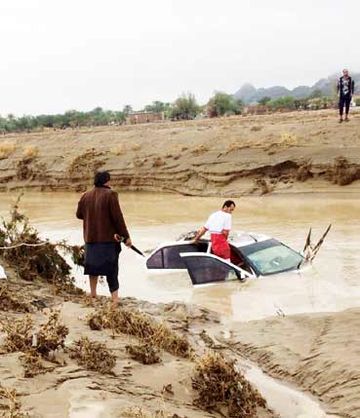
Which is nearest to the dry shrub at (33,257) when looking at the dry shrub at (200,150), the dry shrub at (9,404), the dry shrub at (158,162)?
the dry shrub at (9,404)

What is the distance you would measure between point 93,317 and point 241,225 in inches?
545

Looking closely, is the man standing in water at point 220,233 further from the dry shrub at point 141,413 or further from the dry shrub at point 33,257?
the dry shrub at point 141,413

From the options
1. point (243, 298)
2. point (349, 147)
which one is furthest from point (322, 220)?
point (243, 298)

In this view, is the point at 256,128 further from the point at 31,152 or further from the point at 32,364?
the point at 32,364

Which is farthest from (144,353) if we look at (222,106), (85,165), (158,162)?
(222,106)

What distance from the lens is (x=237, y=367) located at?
715cm

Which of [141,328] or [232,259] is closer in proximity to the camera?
[141,328]

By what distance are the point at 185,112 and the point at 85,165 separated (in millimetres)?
36396

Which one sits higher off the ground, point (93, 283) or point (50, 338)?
point (50, 338)

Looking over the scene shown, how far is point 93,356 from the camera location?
598 cm

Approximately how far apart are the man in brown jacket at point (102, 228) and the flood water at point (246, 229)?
6.92 ft

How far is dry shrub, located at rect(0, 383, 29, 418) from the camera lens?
4551 mm

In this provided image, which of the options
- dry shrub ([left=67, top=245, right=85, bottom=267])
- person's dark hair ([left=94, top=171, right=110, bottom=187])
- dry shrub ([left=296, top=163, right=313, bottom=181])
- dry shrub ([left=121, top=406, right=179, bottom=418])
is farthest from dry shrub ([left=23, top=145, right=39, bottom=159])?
dry shrub ([left=121, top=406, right=179, bottom=418])

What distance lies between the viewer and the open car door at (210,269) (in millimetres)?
10883
